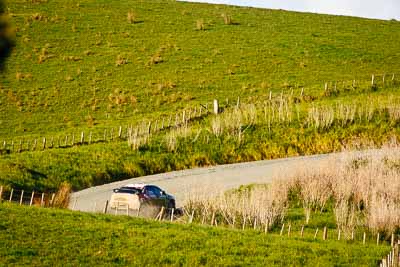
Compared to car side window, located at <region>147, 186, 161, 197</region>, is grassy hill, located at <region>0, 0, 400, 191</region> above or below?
above

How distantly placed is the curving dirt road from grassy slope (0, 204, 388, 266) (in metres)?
7.14

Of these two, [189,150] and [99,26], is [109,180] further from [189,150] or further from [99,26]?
[99,26]

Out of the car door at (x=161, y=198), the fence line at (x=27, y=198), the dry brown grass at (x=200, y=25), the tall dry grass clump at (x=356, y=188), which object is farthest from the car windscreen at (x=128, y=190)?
the dry brown grass at (x=200, y=25)

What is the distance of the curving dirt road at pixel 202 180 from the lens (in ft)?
106

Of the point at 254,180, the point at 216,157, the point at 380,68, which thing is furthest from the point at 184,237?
the point at 380,68

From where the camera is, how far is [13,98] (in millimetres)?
55125

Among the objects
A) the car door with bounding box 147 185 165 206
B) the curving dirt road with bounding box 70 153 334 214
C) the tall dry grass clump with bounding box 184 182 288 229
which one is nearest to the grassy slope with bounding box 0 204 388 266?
the tall dry grass clump with bounding box 184 182 288 229

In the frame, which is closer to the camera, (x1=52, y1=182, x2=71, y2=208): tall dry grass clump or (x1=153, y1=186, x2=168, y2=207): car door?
(x1=52, y1=182, x2=71, y2=208): tall dry grass clump

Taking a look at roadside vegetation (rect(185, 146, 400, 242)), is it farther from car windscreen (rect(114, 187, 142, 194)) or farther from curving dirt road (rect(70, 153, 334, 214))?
car windscreen (rect(114, 187, 142, 194))

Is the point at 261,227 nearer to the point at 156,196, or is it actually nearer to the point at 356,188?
the point at 156,196

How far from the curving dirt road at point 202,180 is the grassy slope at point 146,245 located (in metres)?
7.14

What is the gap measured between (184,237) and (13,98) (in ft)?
122

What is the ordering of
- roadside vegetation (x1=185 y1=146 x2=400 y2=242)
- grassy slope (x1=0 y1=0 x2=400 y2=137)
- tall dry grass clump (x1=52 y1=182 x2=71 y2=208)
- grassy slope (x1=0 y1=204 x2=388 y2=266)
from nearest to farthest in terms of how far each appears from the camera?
1. grassy slope (x1=0 y1=204 x2=388 y2=266)
2. roadside vegetation (x1=185 y1=146 x2=400 y2=242)
3. tall dry grass clump (x1=52 y1=182 x2=71 y2=208)
4. grassy slope (x1=0 y1=0 x2=400 y2=137)

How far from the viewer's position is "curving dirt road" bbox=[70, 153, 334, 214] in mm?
32250
